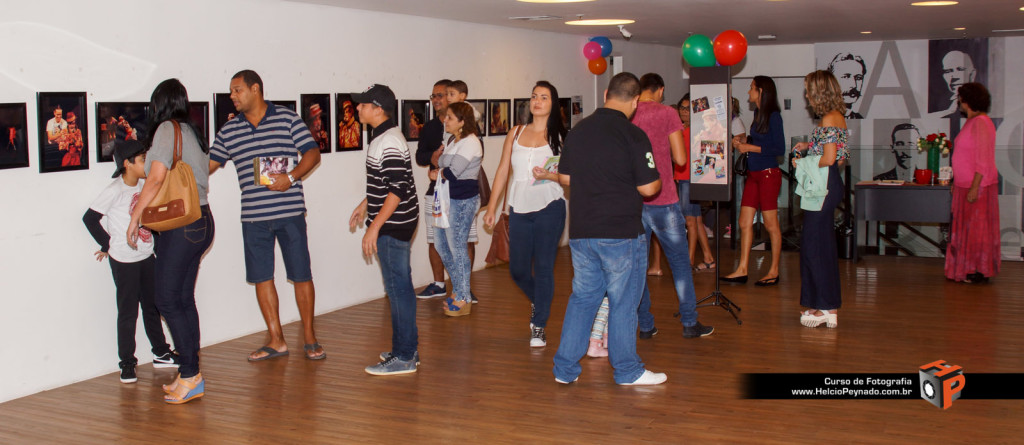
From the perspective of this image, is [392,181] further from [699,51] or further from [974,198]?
[974,198]

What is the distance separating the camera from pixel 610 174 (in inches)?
191

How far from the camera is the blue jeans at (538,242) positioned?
566 centimetres

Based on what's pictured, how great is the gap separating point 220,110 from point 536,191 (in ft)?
7.53

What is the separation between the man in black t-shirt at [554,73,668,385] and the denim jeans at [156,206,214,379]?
6.57ft

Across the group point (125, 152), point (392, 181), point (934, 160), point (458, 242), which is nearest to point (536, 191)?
point (392, 181)

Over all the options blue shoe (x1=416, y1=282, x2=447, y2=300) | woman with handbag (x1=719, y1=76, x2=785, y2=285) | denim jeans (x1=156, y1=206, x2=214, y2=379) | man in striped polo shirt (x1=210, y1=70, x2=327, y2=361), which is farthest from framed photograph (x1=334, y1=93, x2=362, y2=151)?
woman with handbag (x1=719, y1=76, x2=785, y2=285)

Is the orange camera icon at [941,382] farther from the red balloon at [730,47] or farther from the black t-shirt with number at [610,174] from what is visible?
the red balloon at [730,47]

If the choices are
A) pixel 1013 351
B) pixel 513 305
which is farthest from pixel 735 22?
pixel 1013 351

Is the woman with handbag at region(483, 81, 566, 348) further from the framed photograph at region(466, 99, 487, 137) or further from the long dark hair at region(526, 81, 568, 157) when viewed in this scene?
the framed photograph at region(466, 99, 487, 137)

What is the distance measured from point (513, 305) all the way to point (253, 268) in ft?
7.98

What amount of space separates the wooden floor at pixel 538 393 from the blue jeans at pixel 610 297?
15 centimetres

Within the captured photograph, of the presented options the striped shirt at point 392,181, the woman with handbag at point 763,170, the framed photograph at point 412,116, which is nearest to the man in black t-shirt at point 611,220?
the striped shirt at point 392,181

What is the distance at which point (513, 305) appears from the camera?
750 centimetres

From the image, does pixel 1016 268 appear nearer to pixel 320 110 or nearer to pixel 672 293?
pixel 672 293
